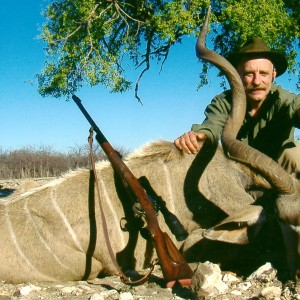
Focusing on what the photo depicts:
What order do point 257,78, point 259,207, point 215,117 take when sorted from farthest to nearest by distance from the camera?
point 257,78
point 215,117
point 259,207

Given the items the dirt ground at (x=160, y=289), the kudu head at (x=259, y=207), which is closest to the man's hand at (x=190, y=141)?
the kudu head at (x=259, y=207)

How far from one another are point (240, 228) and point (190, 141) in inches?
34.2

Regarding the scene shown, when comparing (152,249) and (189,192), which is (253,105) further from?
(152,249)

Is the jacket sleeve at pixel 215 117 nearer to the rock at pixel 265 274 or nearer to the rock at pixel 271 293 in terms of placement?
the rock at pixel 265 274

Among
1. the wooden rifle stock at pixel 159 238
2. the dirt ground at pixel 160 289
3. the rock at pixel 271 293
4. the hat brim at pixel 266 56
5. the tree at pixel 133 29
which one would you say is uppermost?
the tree at pixel 133 29

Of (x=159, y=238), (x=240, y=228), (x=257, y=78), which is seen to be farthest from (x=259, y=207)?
(x=257, y=78)

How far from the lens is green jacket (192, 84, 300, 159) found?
427 centimetres

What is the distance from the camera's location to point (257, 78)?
173 inches

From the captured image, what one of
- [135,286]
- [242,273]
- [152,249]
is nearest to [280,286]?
[242,273]

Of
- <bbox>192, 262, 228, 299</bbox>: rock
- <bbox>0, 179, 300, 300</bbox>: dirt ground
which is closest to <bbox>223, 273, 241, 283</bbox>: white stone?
<bbox>0, 179, 300, 300</bbox>: dirt ground

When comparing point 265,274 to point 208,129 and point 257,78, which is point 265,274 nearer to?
point 208,129

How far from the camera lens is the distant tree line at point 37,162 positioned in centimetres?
2473

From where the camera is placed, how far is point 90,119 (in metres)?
4.48

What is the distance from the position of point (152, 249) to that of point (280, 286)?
117 cm
